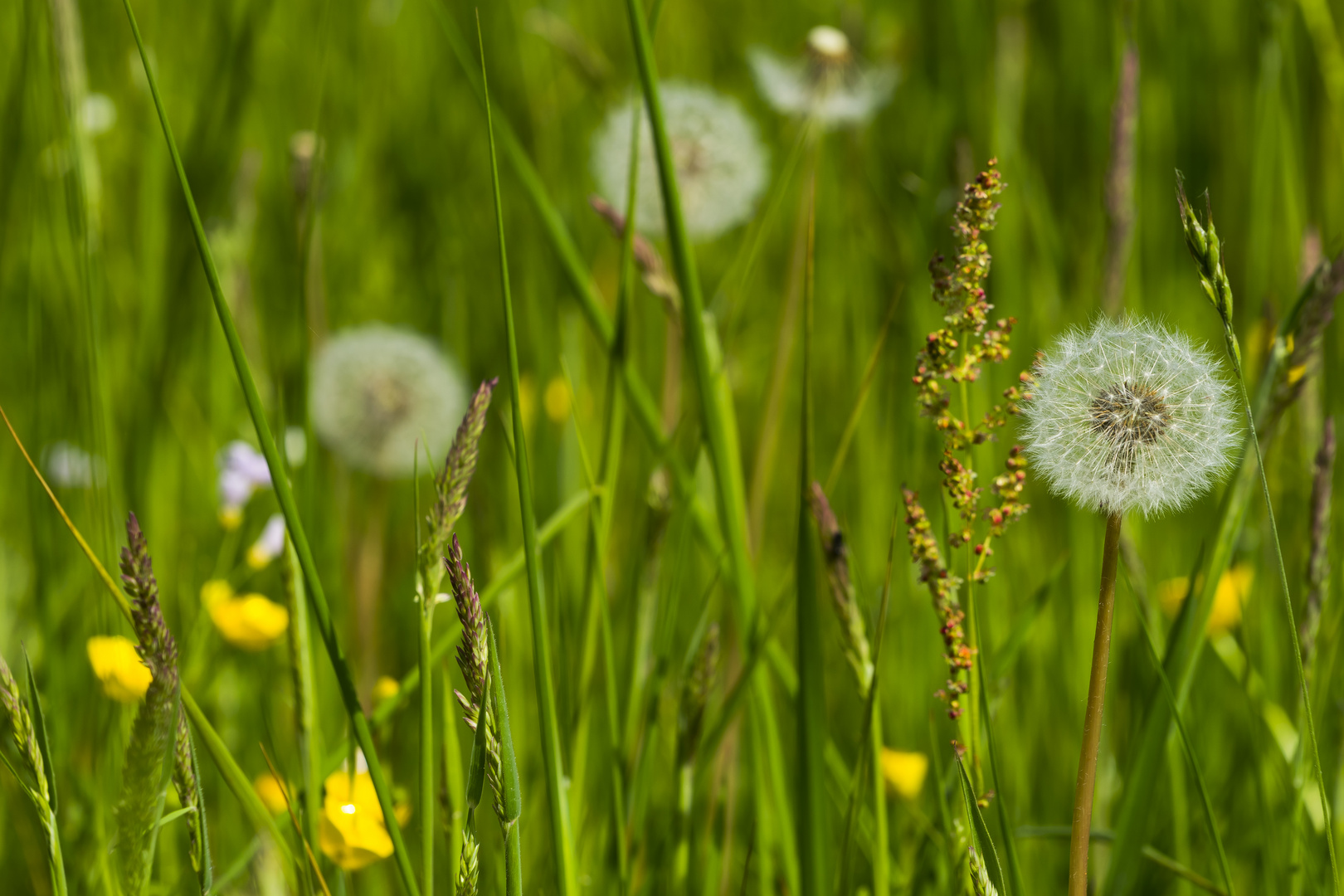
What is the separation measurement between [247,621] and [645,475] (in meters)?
0.55

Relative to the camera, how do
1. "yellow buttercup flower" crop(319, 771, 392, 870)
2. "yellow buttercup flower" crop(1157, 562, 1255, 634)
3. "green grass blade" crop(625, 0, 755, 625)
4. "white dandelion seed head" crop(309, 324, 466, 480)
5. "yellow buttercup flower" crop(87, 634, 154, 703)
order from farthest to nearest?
"white dandelion seed head" crop(309, 324, 466, 480) < "yellow buttercup flower" crop(1157, 562, 1255, 634) < "yellow buttercup flower" crop(87, 634, 154, 703) < "yellow buttercup flower" crop(319, 771, 392, 870) < "green grass blade" crop(625, 0, 755, 625)

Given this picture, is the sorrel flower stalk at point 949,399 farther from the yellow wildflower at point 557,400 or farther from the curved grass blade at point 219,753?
the yellow wildflower at point 557,400

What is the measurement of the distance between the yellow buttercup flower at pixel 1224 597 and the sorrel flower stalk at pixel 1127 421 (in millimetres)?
612

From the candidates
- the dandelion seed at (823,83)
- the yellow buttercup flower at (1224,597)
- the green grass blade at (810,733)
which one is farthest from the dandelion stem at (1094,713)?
the dandelion seed at (823,83)

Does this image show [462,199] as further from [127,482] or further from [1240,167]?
[1240,167]

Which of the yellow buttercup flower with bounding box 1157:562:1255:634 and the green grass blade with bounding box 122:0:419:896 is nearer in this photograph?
the green grass blade with bounding box 122:0:419:896

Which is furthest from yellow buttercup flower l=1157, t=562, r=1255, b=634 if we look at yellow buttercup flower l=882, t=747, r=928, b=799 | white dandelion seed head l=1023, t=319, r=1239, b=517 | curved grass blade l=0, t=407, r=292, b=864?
curved grass blade l=0, t=407, r=292, b=864

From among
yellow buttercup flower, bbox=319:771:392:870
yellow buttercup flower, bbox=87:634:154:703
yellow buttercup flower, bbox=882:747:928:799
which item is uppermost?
yellow buttercup flower, bbox=87:634:154:703

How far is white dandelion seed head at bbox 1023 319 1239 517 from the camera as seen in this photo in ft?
1.80

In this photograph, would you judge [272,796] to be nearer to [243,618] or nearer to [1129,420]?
[243,618]

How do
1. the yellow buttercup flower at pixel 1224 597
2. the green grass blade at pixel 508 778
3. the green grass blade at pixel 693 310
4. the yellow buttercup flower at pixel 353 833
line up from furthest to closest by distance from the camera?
the yellow buttercup flower at pixel 1224 597
the yellow buttercup flower at pixel 353 833
the green grass blade at pixel 693 310
the green grass blade at pixel 508 778

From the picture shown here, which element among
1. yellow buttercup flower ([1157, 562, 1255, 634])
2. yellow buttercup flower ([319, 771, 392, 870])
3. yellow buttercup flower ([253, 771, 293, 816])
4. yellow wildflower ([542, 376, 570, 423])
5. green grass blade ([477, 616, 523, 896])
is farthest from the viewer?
yellow wildflower ([542, 376, 570, 423])

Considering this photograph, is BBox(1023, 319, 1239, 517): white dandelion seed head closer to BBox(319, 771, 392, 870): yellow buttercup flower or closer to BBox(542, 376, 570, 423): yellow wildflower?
BBox(319, 771, 392, 870): yellow buttercup flower

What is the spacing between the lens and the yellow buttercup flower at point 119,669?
2.82ft
